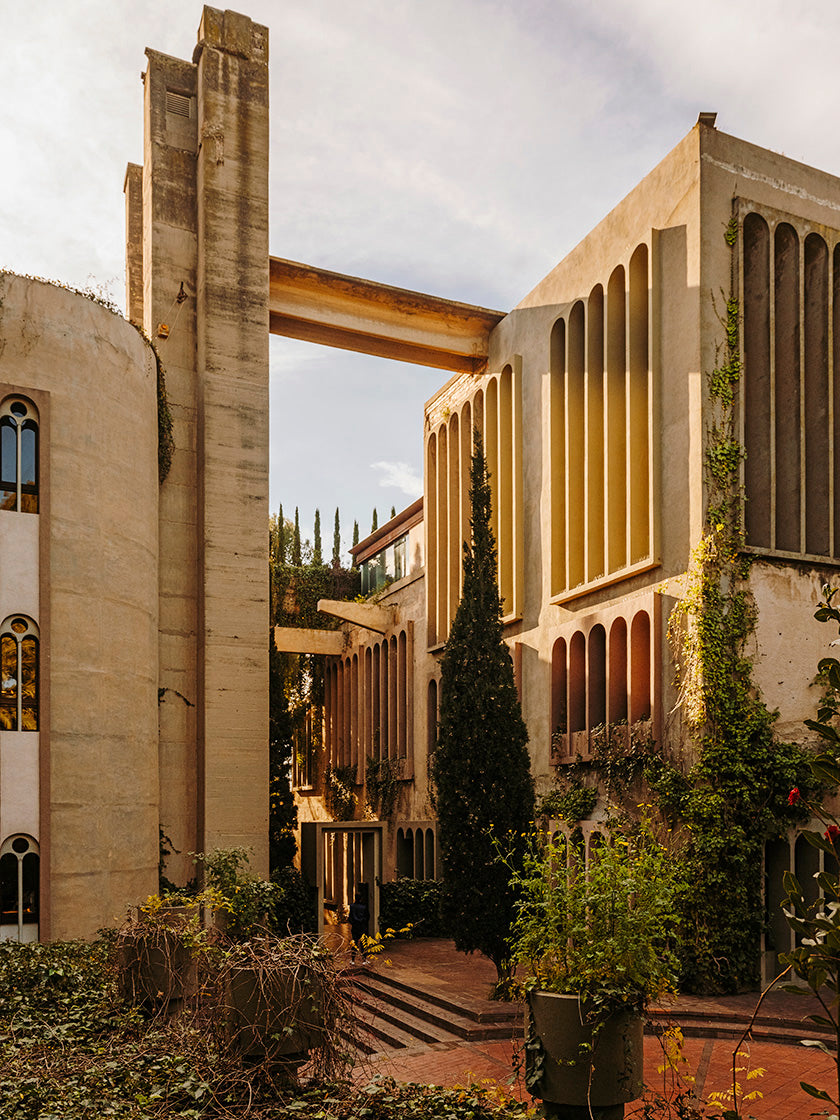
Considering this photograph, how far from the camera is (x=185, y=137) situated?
22.7m

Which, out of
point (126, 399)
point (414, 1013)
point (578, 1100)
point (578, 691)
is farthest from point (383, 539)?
point (578, 1100)

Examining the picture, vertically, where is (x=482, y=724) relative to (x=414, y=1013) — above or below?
above

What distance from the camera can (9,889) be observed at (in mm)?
15219

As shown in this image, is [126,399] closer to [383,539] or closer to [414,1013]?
[414,1013]

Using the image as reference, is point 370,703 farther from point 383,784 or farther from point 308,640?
point 383,784

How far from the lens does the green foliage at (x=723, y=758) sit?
16.2 metres

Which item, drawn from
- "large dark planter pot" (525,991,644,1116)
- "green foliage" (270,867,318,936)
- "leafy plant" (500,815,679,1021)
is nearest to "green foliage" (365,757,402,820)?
"green foliage" (270,867,318,936)

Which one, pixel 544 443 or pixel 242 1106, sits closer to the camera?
pixel 242 1106

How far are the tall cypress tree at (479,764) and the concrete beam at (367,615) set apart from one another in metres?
14.4

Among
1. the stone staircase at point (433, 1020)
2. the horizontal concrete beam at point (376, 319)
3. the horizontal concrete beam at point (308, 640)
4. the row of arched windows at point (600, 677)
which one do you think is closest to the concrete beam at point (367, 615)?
the horizontal concrete beam at point (308, 640)

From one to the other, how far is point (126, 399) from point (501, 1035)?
40.1 feet

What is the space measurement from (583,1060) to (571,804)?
12.5 meters

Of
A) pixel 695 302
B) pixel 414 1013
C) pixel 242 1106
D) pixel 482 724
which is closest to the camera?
pixel 242 1106

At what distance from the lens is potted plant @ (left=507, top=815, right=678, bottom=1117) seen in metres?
7.51
